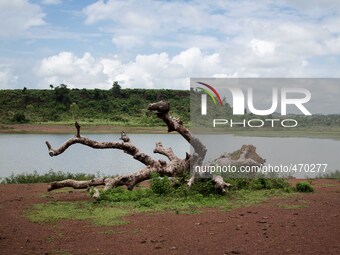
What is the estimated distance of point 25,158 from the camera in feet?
93.6

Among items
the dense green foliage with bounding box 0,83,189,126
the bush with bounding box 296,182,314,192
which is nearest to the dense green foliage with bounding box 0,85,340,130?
the dense green foliage with bounding box 0,83,189,126

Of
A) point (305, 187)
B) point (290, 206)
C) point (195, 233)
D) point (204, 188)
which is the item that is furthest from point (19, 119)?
point (195, 233)

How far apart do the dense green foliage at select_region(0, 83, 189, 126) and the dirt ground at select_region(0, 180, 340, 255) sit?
4473cm

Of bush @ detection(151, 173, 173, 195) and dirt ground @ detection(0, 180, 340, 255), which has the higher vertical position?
bush @ detection(151, 173, 173, 195)

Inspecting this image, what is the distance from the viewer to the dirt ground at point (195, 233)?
7652mm

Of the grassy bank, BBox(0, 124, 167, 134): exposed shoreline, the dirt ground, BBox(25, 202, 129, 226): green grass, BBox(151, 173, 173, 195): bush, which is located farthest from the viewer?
BBox(0, 124, 167, 134): exposed shoreline

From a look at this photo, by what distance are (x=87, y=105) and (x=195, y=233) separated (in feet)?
190

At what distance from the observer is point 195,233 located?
8641mm

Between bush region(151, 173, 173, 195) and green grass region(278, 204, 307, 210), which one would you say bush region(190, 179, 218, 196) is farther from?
green grass region(278, 204, 307, 210)

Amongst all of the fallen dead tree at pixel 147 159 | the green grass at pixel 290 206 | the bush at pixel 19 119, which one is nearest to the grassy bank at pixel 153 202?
the fallen dead tree at pixel 147 159

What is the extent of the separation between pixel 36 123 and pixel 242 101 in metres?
42.3

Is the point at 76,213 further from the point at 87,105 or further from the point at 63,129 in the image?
the point at 87,105

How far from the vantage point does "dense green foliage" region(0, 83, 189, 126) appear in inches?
2276

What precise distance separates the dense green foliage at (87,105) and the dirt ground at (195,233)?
1761 inches
